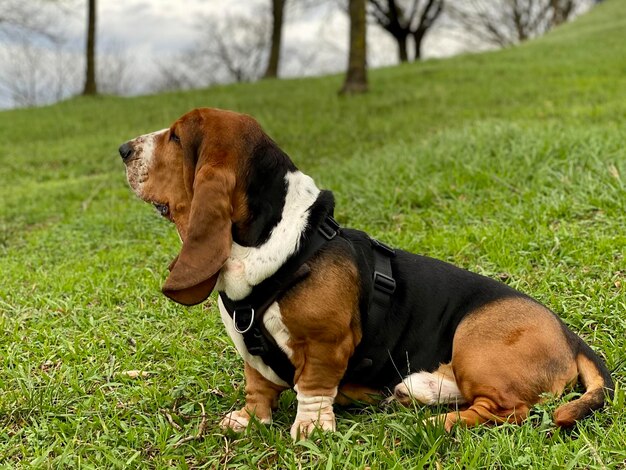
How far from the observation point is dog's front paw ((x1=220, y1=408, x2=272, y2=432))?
122 inches

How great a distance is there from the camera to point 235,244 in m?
2.91

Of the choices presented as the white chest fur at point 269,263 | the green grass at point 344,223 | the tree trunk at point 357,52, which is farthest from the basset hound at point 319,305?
the tree trunk at point 357,52

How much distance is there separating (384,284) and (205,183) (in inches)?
42.6

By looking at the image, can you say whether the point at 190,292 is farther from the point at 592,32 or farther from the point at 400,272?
the point at 592,32

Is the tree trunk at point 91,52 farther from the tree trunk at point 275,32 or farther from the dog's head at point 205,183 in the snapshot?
the dog's head at point 205,183

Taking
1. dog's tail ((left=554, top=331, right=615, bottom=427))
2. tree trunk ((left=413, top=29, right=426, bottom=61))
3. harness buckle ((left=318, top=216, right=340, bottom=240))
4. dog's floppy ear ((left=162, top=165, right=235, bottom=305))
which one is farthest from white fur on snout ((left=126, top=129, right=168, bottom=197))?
tree trunk ((left=413, top=29, right=426, bottom=61))

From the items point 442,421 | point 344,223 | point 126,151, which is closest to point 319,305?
point 442,421

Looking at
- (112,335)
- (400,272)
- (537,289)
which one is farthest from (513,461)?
(112,335)

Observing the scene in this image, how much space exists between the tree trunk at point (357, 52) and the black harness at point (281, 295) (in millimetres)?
13097

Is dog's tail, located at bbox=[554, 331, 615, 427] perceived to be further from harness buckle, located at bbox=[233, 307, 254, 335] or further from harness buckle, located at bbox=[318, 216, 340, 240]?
harness buckle, located at bbox=[233, 307, 254, 335]

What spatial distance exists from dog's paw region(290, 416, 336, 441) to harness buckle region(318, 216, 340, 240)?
0.91 metres

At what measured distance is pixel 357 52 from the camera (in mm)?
15656

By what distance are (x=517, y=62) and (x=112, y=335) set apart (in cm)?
1811

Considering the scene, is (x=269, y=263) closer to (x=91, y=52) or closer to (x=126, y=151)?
(x=126, y=151)
